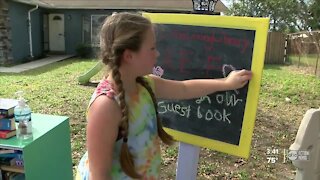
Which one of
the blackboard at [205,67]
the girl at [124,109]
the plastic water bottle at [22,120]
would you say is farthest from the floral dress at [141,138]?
the plastic water bottle at [22,120]

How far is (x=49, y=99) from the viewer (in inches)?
241

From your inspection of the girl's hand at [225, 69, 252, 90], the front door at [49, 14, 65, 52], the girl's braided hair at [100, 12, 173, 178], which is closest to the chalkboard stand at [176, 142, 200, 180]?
the girl's hand at [225, 69, 252, 90]

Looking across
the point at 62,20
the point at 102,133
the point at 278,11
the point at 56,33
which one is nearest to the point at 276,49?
the point at 62,20

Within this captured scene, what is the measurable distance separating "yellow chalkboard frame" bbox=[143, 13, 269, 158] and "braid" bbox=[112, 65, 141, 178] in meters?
0.55

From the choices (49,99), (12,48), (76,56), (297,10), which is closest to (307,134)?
(49,99)

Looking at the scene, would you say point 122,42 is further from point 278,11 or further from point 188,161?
point 278,11

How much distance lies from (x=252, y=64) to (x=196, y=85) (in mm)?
296

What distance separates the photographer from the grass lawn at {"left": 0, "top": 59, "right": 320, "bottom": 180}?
11.8ft

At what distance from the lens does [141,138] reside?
1.49m

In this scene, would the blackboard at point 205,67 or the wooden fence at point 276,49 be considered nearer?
the blackboard at point 205,67

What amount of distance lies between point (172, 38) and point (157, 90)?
1.17ft

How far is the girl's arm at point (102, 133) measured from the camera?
51.3 inches

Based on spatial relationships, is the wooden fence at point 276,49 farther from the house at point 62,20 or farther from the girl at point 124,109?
the girl at point 124,109

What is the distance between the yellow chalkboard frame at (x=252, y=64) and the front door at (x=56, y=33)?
47.7 ft
